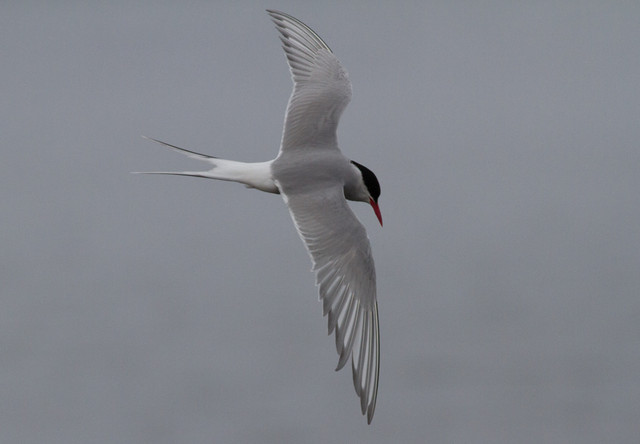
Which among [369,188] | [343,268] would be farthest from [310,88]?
[343,268]

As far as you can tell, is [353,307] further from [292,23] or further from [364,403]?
[292,23]

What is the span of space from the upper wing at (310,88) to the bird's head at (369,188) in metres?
0.25

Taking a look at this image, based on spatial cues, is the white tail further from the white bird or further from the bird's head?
the bird's head

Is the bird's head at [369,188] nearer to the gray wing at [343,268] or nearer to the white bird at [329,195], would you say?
the white bird at [329,195]

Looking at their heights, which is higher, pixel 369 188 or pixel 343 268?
pixel 369 188

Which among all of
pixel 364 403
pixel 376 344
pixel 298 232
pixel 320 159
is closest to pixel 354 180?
pixel 320 159

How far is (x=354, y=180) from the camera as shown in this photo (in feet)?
17.2

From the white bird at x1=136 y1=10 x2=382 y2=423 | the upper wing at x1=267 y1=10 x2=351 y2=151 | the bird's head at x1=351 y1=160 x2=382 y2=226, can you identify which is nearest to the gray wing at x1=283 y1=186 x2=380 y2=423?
the white bird at x1=136 y1=10 x2=382 y2=423

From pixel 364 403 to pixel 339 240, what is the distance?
3.04ft

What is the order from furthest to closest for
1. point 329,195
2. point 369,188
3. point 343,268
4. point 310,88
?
1. point 310,88
2. point 369,188
3. point 329,195
4. point 343,268

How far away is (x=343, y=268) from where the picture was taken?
15.8ft

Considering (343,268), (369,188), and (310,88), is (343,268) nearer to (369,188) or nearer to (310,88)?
(369,188)

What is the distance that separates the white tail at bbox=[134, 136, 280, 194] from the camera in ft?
16.6

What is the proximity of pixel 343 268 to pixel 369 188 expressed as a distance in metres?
0.75
